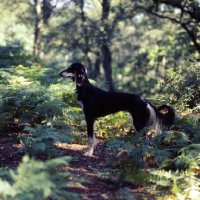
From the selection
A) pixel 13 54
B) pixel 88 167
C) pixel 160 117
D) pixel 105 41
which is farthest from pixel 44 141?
pixel 105 41

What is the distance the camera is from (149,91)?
1180 inches

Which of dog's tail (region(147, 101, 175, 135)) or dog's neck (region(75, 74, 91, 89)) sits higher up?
dog's neck (region(75, 74, 91, 89))

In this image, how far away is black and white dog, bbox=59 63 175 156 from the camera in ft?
24.6

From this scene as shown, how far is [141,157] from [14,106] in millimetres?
4022

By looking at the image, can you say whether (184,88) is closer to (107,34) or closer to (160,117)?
(160,117)

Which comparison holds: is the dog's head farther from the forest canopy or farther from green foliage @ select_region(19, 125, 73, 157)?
the forest canopy

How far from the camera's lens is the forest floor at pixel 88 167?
501cm

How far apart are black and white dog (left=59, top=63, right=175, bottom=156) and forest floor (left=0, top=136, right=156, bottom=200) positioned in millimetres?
519

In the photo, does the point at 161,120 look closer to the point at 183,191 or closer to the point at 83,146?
the point at 83,146

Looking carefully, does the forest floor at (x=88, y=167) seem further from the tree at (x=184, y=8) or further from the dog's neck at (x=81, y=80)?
the tree at (x=184, y=8)

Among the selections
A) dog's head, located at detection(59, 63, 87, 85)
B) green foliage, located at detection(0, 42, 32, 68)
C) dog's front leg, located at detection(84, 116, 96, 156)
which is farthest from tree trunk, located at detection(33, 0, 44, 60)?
dog's front leg, located at detection(84, 116, 96, 156)

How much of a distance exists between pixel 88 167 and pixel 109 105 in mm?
1777

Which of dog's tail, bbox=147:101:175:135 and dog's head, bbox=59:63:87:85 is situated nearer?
dog's tail, bbox=147:101:175:135

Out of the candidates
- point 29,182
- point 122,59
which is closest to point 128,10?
point 29,182
